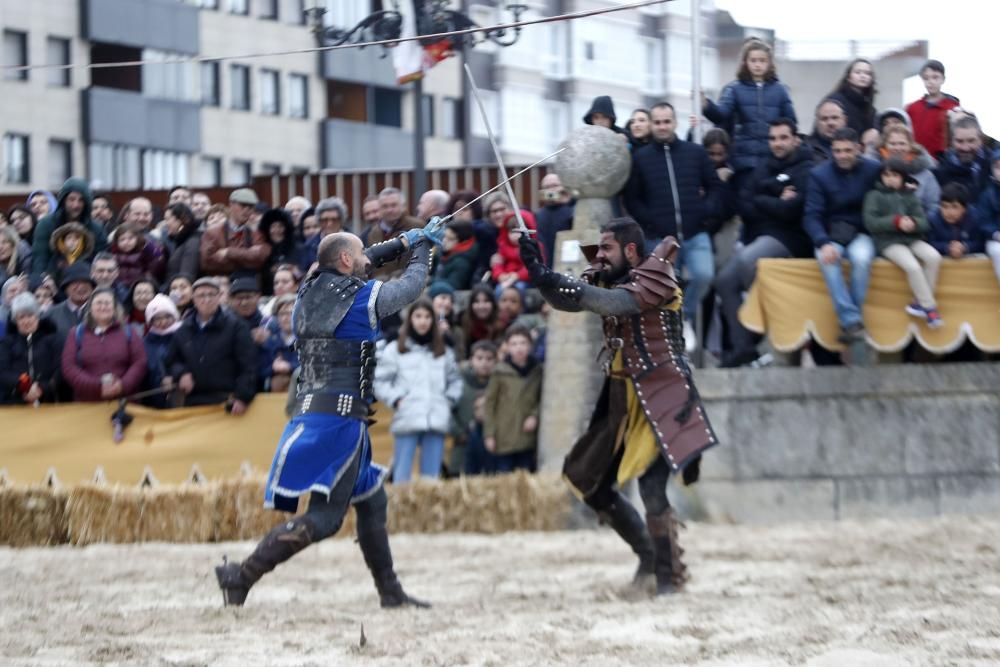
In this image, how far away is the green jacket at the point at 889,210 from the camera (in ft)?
39.6

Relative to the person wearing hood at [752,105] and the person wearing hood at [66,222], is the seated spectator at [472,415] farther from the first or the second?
the person wearing hood at [66,222]

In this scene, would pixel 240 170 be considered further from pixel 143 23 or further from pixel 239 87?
pixel 143 23

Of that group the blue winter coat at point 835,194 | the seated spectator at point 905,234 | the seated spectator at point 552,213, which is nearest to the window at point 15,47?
the seated spectator at point 552,213

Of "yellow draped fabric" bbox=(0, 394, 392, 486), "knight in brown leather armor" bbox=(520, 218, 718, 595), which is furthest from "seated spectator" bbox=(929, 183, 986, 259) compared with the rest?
→ "yellow draped fabric" bbox=(0, 394, 392, 486)

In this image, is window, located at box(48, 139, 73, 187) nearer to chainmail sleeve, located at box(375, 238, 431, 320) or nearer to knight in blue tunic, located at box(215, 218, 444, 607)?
knight in blue tunic, located at box(215, 218, 444, 607)

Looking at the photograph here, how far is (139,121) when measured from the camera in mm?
41031

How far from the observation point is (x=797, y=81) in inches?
867

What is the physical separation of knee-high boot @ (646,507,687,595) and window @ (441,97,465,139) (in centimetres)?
3808

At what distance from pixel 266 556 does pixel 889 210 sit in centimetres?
478

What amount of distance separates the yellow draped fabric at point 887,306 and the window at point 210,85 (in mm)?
31432

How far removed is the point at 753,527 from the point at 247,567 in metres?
4.01

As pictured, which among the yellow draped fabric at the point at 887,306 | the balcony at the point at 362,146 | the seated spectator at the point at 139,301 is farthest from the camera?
the balcony at the point at 362,146

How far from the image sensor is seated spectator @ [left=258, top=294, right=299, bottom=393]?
43.4 ft

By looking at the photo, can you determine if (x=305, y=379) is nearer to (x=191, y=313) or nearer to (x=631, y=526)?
(x=631, y=526)
